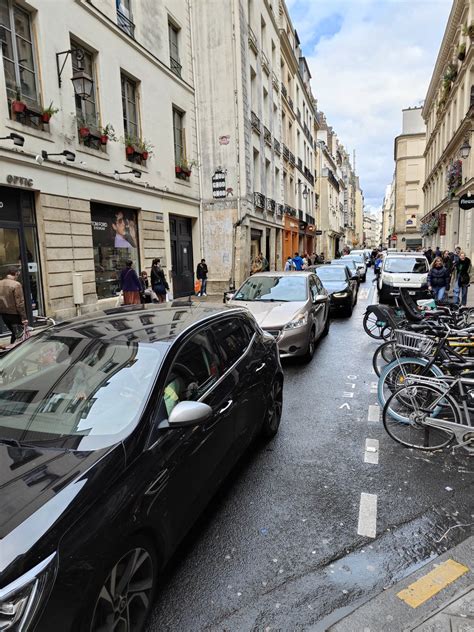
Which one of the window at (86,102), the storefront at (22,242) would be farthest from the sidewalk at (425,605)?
the window at (86,102)

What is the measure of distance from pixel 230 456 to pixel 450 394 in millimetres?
2332

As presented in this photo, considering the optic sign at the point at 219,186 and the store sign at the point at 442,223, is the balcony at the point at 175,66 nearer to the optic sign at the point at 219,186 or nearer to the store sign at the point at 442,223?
the optic sign at the point at 219,186

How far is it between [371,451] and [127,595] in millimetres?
2976

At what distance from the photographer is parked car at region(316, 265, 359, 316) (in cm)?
1281

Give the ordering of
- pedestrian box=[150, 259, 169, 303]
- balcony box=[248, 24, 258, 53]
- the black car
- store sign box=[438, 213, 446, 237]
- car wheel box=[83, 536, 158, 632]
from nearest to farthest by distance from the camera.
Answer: the black car
car wheel box=[83, 536, 158, 632]
pedestrian box=[150, 259, 169, 303]
balcony box=[248, 24, 258, 53]
store sign box=[438, 213, 446, 237]

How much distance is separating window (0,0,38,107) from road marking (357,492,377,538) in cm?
1048

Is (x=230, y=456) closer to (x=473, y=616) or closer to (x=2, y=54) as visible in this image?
(x=473, y=616)

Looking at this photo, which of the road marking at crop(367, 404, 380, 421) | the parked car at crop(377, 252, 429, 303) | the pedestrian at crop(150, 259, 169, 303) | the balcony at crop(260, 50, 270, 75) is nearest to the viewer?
the road marking at crop(367, 404, 380, 421)

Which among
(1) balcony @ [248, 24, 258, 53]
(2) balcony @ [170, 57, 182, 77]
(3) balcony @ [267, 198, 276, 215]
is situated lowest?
(3) balcony @ [267, 198, 276, 215]

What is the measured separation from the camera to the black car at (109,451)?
175 centimetres

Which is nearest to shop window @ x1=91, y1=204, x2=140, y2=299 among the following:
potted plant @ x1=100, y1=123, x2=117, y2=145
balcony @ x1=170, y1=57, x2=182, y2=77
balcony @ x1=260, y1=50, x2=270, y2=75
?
potted plant @ x1=100, y1=123, x2=117, y2=145

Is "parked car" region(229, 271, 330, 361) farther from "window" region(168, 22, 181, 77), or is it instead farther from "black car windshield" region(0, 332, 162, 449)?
"window" region(168, 22, 181, 77)

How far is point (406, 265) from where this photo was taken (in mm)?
15508

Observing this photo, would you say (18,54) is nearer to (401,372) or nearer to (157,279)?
(157,279)
